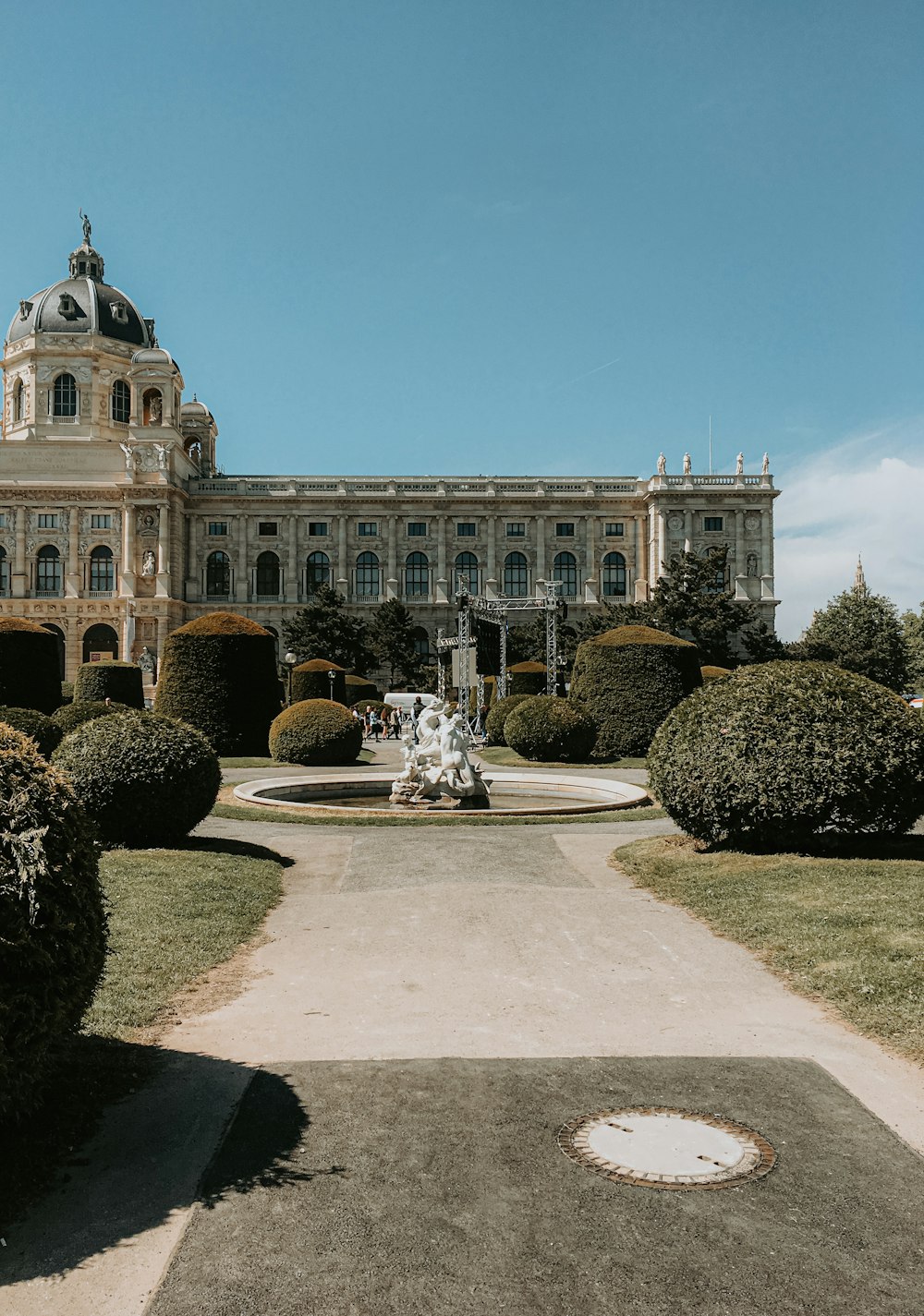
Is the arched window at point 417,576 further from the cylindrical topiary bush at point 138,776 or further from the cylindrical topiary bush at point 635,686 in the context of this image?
the cylindrical topiary bush at point 138,776

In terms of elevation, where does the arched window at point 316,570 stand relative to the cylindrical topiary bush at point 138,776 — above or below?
above

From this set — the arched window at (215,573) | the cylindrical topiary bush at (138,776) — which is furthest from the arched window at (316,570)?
the cylindrical topiary bush at (138,776)

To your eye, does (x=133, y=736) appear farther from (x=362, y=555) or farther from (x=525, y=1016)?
(x=362, y=555)

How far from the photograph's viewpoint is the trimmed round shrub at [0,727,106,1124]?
389 cm

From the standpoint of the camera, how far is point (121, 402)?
78312 millimetres

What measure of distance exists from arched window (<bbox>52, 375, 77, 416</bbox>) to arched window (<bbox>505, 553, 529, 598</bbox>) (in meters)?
35.1

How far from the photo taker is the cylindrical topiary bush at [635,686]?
28234 millimetres

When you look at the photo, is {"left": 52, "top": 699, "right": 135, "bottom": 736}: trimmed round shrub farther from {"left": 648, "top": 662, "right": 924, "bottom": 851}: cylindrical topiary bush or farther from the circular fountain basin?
{"left": 648, "top": 662, "right": 924, "bottom": 851}: cylindrical topiary bush

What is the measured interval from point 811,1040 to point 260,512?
73.9 meters

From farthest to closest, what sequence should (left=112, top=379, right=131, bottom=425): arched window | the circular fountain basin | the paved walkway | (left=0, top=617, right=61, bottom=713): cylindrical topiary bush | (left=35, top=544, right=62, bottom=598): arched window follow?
1. (left=112, top=379, right=131, bottom=425): arched window
2. (left=35, top=544, right=62, bottom=598): arched window
3. (left=0, top=617, right=61, bottom=713): cylindrical topiary bush
4. the circular fountain basin
5. the paved walkway

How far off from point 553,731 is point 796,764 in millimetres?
16501

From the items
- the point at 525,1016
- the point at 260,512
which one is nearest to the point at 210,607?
the point at 260,512

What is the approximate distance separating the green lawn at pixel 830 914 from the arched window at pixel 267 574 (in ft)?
221

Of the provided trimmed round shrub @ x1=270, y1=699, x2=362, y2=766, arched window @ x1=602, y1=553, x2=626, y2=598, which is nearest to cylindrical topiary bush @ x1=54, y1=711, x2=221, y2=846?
trimmed round shrub @ x1=270, y1=699, x2=362, y2=766
